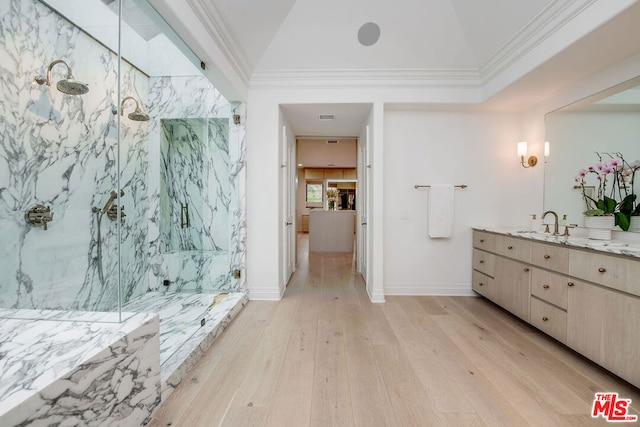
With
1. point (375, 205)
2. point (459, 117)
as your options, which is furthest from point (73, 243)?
point (459, 117)

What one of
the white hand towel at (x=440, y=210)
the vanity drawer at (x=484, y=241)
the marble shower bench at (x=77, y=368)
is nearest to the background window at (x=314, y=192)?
the white hand towel at (x=440, y=210)

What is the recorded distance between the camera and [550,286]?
89.9 inches

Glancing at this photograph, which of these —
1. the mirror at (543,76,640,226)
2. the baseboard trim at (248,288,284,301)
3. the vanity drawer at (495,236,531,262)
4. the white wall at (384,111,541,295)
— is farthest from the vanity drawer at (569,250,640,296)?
the baseboard trim at (248,288,284,301)

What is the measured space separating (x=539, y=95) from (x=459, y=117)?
2.60ft

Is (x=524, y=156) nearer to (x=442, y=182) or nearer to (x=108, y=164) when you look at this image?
(x=442, y=182)

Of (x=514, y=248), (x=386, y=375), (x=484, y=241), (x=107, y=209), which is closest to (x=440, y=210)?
(x=484, y=241)

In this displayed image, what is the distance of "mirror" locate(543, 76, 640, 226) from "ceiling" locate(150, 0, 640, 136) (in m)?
0.28

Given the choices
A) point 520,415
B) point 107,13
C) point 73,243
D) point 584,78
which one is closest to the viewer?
point 520,415

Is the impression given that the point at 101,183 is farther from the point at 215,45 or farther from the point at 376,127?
the point at 376,127

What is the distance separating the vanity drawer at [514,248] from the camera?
257 cm

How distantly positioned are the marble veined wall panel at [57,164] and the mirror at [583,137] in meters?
3.85

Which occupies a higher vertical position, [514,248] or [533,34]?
[533,34]

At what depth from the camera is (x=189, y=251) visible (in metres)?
3.07

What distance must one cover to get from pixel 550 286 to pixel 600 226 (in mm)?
615
